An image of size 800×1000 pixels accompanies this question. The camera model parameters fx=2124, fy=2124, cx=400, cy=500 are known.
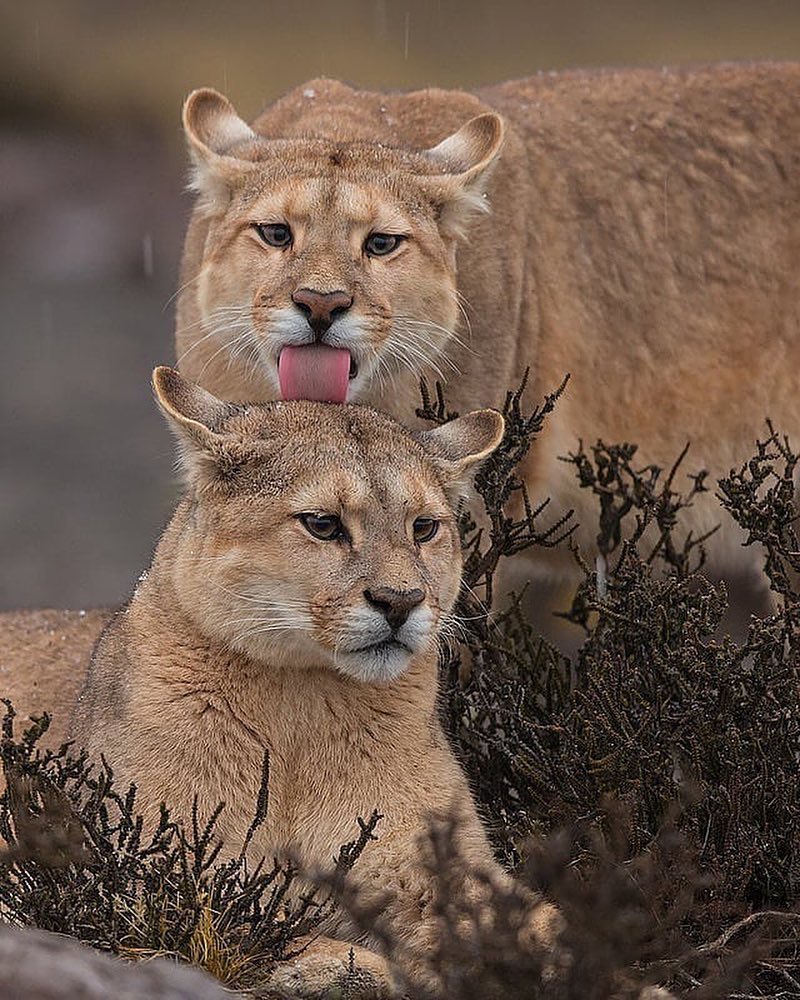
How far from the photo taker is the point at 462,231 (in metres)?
7.27

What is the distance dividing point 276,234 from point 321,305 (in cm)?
53

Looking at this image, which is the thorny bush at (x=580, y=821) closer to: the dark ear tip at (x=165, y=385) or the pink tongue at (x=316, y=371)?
the pink tongue at (x=316, y=371)

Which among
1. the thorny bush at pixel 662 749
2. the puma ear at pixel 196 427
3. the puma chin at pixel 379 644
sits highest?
the puma ear at pixel 196 427

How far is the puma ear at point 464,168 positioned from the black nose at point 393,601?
224 cm

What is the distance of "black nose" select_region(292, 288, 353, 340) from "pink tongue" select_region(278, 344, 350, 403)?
0.28ft

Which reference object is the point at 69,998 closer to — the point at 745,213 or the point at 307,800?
the point at 307,800

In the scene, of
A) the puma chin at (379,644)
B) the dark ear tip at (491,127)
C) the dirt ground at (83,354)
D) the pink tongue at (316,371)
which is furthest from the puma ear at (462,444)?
the dirt ground at (83,354)

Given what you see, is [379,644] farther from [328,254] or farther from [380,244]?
[380,244]

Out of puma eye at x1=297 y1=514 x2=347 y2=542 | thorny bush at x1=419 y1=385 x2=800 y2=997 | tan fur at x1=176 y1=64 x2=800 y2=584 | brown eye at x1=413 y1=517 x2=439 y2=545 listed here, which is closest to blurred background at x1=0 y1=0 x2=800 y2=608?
tan fur at x1=176 y1=64 x2=800 y2=584

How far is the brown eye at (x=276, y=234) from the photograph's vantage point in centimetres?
688

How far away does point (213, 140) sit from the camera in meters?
7.43

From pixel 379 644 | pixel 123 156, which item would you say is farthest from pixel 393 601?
pixel 123 156

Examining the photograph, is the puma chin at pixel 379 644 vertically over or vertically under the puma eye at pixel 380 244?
under

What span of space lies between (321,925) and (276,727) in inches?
20.7
